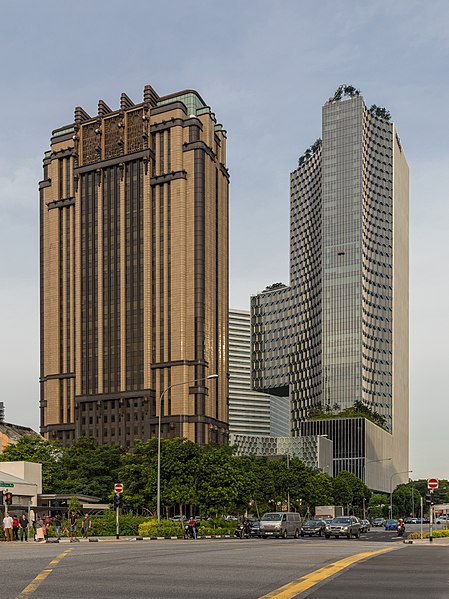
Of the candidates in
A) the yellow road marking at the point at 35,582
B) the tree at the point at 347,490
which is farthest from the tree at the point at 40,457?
the yellow road marking at the point at 35,582

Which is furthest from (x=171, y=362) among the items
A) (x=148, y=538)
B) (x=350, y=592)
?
(x=350, y=592)

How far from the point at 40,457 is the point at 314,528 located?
176 feet

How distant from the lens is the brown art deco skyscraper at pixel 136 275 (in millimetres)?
172125

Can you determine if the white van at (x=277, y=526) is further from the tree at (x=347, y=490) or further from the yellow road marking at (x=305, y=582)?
the tree at (x=347, y=490)

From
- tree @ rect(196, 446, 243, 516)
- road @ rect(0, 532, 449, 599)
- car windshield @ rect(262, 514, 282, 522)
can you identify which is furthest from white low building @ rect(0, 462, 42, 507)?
road @ rect(0, 532, 449, 599)

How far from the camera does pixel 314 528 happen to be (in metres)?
68.4

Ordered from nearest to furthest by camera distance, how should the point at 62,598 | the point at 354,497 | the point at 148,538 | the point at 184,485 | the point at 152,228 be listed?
the point at 62,598 < the point at 148,538 < the point at 184,485 < the point at 354,497 < the point at 152,228

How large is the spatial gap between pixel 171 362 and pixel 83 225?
3698cm

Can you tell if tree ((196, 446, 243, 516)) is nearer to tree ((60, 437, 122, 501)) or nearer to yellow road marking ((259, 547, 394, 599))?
tree ((60, 437, 122, 501))

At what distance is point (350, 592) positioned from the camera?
15383 millimetres

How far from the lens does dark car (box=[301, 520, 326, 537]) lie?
223ft

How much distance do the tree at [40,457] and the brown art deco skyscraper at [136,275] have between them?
50.1 m

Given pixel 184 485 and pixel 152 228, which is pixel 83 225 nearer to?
pixel 152 228

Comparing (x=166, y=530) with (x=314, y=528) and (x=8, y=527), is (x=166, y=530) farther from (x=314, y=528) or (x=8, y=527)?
(x=314, y=528)
